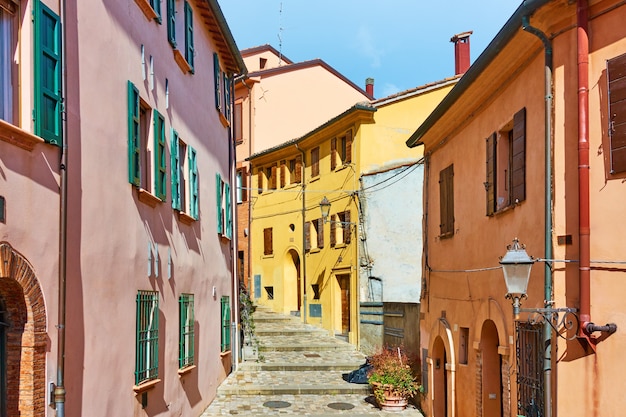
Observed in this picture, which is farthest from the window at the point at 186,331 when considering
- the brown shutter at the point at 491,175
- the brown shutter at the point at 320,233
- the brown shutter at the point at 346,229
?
the brown shutter at the point at 320,233

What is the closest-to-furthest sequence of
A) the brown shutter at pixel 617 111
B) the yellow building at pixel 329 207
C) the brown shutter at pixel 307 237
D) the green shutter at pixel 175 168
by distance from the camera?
1. the brown shutter at pixel 617 111
2. the green shutter at pixel 175 168
3. the yellow building at pixel 329 207
4. the brown shutter at pixel 307 237

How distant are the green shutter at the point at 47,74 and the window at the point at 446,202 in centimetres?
747

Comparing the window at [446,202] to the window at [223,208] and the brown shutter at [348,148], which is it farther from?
the brown shutter at [348,148]

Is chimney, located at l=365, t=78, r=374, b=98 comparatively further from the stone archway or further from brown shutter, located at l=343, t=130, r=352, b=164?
the stone archway

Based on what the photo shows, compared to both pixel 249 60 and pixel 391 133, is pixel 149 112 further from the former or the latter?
pixel 249 60

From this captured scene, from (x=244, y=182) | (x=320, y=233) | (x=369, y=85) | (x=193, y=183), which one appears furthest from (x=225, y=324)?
(x=369, y=85)

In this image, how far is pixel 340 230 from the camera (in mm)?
26250

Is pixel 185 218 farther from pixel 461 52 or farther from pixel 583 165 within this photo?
pixel 461 52

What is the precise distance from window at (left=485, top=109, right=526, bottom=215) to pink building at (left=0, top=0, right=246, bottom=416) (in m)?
4.92

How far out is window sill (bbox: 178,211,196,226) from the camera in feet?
43.4

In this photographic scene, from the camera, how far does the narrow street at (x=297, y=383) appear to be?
16297 millimetres

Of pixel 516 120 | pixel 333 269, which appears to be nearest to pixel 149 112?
pixel 516 120

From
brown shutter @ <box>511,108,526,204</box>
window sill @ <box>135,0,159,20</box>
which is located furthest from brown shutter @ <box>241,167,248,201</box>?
brown shutter @ <box>511,108,526,204</box>

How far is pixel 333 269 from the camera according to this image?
26609 millimetres
